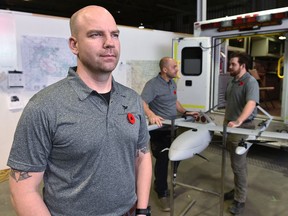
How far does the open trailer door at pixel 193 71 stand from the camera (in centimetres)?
479

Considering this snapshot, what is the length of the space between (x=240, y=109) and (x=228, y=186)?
1.21 m

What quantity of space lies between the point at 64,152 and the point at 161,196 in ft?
7.72

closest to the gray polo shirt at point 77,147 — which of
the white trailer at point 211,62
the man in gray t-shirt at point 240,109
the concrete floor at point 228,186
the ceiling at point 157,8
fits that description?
the man in gray t-shirt at point 240,109

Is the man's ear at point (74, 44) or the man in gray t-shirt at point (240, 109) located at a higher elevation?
the man's ear at point (74, 44)

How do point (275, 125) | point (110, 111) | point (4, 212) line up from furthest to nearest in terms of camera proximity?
point (275, 125), point (4, 212), point (110, 111)

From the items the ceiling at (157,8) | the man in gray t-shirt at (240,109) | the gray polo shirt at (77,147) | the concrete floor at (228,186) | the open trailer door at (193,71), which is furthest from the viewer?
the ceiling at (157,8)

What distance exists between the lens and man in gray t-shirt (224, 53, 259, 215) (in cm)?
287

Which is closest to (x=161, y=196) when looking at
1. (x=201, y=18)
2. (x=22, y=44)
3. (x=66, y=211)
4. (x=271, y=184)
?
(x=271, y=184)

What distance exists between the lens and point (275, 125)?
436cm

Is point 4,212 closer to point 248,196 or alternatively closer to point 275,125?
point 248,196

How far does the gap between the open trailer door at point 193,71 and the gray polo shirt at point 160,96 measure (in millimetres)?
1815

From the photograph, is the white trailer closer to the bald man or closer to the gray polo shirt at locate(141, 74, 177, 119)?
the gray polo shirt at locate(141, 74, 177, 119)

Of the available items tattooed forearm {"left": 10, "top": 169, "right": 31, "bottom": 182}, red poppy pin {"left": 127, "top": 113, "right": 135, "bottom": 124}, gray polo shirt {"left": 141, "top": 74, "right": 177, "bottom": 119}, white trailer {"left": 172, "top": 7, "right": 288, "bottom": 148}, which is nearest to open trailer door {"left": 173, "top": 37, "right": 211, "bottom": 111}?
white trailer {"left": 172, "top": 7, "right": 288, "bottom": 148}

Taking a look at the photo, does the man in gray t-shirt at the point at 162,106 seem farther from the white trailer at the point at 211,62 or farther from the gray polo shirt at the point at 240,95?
the white trailer at the point at 211,62
